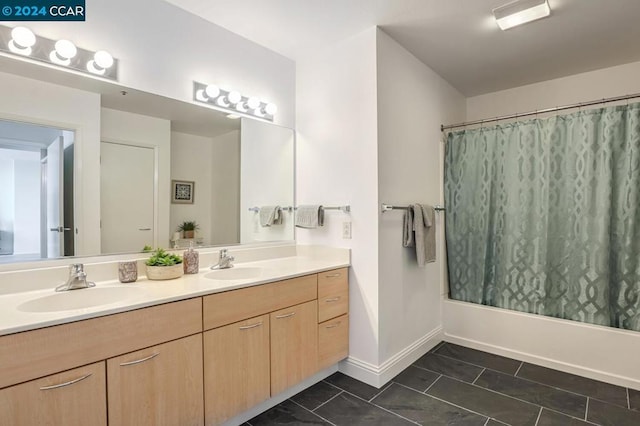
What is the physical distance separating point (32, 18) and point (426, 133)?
2557 mm

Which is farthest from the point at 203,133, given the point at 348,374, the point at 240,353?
the point at 348,374

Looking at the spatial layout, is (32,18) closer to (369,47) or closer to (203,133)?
(203,133)

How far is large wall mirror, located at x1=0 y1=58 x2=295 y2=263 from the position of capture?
1512 mm

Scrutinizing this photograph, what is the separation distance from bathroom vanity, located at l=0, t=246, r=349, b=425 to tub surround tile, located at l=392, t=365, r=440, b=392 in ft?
1.66

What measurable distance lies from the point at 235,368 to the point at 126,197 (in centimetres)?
112

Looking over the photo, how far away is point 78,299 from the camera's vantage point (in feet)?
4.88

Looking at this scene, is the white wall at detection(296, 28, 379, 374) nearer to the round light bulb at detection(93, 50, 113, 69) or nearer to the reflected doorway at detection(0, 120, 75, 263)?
the round light bulb at detection(93, 50, 113, 69)

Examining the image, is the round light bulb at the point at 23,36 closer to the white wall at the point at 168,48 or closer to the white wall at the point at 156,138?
the white wall at the point at 168,48

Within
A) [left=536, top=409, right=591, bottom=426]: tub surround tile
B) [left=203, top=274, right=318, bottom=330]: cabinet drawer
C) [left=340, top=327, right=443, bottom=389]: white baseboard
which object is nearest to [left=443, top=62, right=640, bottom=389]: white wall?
[left=340, top=327, right=443, bottom=389]: white baseboard

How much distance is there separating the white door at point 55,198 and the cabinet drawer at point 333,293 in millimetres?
1413

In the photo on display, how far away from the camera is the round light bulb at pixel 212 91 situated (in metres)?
2.14

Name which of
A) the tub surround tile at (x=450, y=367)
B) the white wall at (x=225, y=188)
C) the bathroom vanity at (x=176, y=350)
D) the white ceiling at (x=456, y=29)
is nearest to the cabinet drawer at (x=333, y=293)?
the bathroom vanity at (x=176, y=350)

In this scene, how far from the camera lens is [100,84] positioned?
1.71m

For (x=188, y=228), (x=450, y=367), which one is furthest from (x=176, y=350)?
(x=450, y=367)
